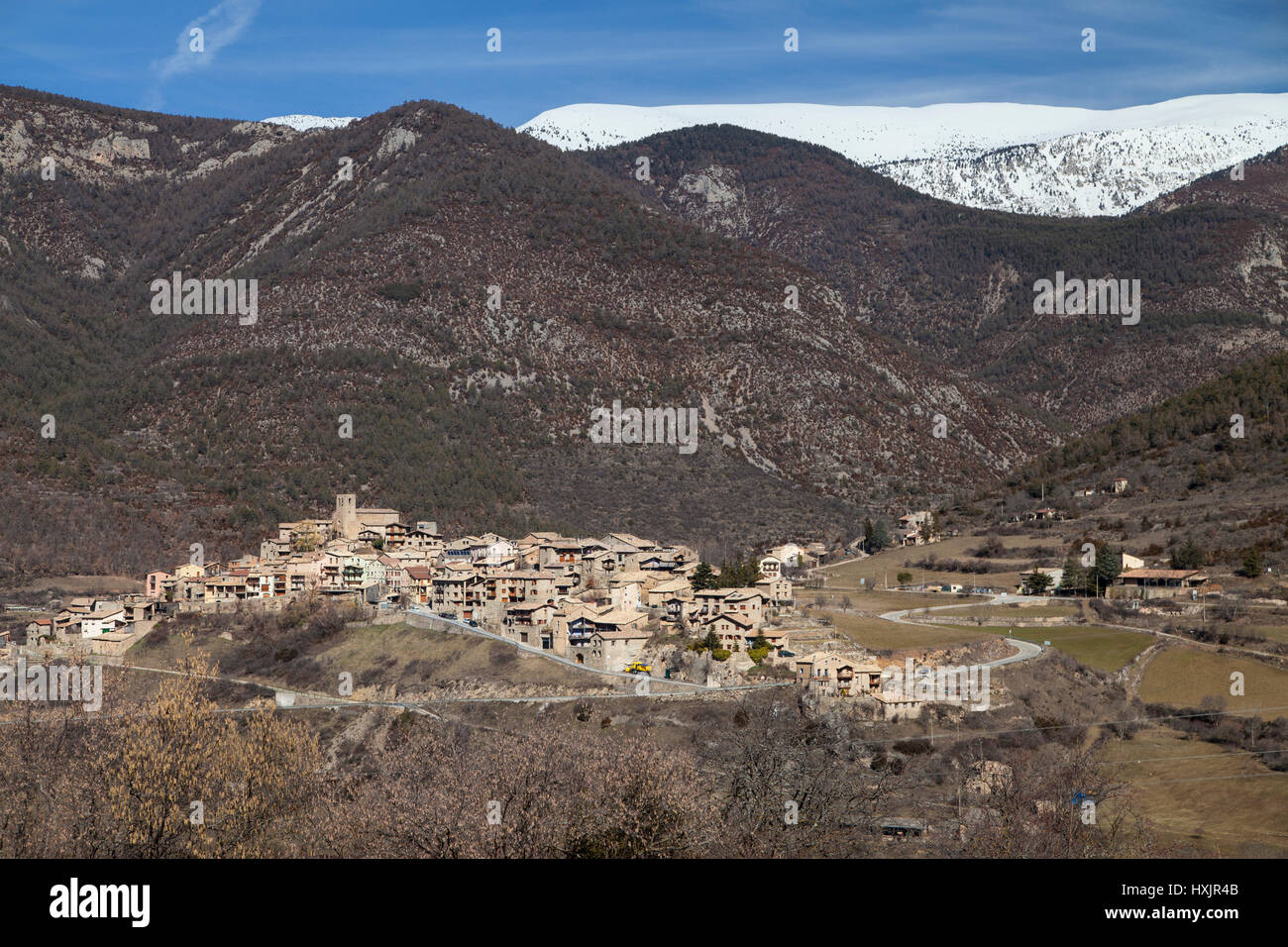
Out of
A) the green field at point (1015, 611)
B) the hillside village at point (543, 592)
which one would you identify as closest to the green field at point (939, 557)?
the hillside village at point (543, 592)

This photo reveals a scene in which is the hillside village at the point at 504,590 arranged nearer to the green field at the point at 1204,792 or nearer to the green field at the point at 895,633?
the green field at the point at 895,633

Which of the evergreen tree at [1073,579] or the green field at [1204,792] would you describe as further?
the evergreen tree at [1073,579]

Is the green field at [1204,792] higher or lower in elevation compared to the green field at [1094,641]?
lower

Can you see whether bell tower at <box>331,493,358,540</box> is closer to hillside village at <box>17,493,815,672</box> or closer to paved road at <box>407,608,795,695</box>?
hillside village at <box>17,493,815,672</box>

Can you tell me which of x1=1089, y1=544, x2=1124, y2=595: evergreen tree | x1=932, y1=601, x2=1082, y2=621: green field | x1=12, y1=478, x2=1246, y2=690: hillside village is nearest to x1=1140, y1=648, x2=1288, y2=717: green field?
x1=932, y1=601, x2=1082, y2=621: green field

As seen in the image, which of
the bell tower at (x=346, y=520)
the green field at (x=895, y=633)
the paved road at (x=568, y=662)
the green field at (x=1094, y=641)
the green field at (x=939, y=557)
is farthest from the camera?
the bell tower at (x=346, y=520)
